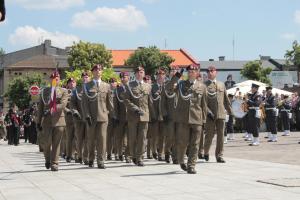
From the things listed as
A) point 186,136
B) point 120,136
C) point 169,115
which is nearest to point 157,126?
point 120,136

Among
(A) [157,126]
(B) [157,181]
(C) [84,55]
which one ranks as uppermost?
(C) [84,55]

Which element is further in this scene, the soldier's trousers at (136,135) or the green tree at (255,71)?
the green tree at (255,71)

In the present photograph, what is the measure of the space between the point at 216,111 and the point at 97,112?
2.76m

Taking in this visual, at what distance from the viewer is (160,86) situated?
16.1 metres

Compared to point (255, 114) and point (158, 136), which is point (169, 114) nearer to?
point (158, 136)

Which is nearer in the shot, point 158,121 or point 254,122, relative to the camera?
point 158,121

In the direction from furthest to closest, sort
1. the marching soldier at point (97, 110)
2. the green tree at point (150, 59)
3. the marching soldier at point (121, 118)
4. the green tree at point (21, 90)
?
1. the green tree at point (21, 90)
2. the green tree at point (150, 59)
3. the marching soldier at point (121, 118)
4. the marching soldier at point (97, 110)

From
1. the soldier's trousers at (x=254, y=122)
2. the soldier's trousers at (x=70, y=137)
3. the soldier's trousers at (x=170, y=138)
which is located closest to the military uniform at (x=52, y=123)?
the soldier's trousers at (x=170, y=138)

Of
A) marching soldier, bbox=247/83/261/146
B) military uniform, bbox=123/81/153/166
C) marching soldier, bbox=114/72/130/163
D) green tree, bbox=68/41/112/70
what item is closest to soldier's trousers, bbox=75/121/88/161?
marching soldier, bbox=114/72/130/163

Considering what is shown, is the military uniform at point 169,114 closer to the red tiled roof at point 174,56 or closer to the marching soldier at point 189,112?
the marching soldier at point 189,112

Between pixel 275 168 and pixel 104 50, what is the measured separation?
77818 millimetres

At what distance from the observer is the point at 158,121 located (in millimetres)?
16297

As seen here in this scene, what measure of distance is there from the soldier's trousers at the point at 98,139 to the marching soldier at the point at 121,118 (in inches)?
61.8

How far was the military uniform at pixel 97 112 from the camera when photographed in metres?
14.1
